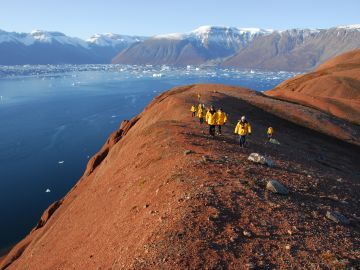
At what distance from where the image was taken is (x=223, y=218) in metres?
14.8

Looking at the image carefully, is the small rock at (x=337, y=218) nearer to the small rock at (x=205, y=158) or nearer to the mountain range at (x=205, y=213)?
the mountain range at (x=205, y=213)

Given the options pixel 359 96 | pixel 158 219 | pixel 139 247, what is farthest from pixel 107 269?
pixel 359 96

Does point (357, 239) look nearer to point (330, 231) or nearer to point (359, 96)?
point (330, 231)

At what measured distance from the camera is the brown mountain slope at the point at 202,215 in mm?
13102

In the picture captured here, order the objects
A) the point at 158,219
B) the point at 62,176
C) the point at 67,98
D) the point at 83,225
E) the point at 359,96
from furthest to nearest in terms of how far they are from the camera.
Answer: the point at 67,98, the point at 359,96, the point at 62,176, the point at 83,225, the point at 158,219

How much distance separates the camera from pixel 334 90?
9012 cm

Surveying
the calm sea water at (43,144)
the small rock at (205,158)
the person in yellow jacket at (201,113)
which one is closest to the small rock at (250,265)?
the small rock at (205,158)

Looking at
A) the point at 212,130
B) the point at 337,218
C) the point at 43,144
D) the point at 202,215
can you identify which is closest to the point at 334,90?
the point at 212,130

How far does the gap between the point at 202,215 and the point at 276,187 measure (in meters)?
4.39

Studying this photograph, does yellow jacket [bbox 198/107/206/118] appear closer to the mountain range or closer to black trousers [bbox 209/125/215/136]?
the mountain range

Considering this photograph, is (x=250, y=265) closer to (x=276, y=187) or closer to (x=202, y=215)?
(x=202, y=215)

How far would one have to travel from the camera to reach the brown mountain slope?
1310 centimetres

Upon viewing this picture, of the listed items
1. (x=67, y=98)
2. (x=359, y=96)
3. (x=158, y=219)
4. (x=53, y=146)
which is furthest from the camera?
(x=67, y=98)

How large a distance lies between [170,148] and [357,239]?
41.7ft
